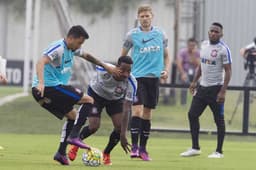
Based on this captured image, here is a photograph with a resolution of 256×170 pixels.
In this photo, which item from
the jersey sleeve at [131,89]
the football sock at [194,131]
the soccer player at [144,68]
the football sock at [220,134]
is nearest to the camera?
the jersey sleeve at [131,89]

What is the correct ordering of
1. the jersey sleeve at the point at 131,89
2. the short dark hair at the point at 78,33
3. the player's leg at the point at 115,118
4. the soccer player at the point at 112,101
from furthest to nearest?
1. the player's leg at the point at 115,118
2. the jersey sleeve at the point at 131,89
3. the soccer player at the point at 112,101
4. the short dark hair at the point at 78,33

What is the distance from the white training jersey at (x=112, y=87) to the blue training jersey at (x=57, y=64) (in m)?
0.65

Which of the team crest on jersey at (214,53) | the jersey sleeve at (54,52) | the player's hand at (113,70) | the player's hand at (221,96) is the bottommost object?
the player's hand at (221,96)

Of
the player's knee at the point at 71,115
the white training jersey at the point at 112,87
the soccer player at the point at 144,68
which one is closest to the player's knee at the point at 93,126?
the white training jersey at the point at 112,87

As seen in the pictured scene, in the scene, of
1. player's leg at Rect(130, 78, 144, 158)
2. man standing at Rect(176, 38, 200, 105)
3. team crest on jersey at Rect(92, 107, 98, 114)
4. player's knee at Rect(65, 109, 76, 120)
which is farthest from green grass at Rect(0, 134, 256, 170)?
man standing at Rect(176, 38, 200, 105)

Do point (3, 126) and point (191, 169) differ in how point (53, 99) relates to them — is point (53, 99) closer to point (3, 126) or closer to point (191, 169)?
point (191, 169)

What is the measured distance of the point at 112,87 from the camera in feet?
44.4

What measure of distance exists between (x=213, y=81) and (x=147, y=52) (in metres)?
1.44

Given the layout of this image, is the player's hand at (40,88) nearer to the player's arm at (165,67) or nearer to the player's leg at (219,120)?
the player's arm at (165,67)

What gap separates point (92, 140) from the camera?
1869 centimetres

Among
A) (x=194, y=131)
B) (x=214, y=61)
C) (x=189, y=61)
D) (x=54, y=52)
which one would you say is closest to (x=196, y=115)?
(x=194, y=131)

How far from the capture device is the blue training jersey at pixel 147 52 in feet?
47.3

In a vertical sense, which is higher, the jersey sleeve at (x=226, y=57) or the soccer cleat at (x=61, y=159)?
the jersey sleeve at (x=226, y=57)

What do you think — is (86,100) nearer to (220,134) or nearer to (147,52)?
(147,52)
